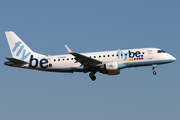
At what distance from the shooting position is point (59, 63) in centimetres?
5525

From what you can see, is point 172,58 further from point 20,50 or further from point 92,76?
point 20,50

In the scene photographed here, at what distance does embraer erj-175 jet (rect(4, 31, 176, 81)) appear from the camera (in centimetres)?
5306

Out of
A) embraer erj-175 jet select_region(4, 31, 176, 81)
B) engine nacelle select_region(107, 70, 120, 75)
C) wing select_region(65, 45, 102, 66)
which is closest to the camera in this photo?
wing select_region(65, 45, 102, 66)

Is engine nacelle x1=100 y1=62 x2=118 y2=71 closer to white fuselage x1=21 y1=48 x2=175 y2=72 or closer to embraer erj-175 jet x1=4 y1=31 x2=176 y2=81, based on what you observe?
embraer erj-175 jet x1=4 y1=31 x2=176 y2=81

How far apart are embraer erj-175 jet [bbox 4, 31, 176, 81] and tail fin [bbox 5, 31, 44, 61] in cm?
94

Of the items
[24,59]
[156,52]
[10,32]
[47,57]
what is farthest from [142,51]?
[10,32]

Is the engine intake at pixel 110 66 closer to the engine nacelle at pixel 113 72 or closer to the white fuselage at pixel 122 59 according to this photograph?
the white fuselage at pixel 122 59

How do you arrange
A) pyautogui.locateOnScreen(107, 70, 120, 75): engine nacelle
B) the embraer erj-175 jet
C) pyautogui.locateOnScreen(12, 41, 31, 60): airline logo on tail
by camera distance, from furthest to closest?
pyautogui.locateOnScreen(12, 41, 31, 60): airline logo on tail → pyautogui.locateOnScreen(107, 70, 120, 75): engine nacelle → the embraer erj-175 jet

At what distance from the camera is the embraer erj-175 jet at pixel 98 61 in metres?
53.1

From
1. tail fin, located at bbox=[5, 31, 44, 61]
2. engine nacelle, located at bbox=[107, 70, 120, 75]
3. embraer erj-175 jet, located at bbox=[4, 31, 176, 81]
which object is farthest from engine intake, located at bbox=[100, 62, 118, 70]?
tail fin, located at bbox=[5, 31, 44, 61]

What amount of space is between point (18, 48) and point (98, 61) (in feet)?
49.6

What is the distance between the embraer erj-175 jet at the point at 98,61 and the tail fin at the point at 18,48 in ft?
3.09

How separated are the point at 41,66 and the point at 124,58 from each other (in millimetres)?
13646

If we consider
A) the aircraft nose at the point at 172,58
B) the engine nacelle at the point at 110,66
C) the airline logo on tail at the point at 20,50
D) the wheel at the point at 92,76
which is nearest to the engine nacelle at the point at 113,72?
the engine nacelle at the point at 110,66
